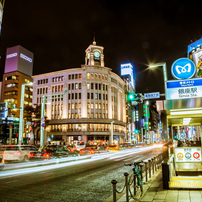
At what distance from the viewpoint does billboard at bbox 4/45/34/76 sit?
315 feet

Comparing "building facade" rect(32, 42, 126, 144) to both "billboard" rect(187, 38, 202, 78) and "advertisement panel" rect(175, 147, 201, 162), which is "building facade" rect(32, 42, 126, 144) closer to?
"billboard" rect(187, 38, 202, 78)

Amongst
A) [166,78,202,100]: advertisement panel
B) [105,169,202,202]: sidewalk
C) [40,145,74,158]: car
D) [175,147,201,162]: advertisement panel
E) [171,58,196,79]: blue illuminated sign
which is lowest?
→ [40,145,74,158]: car

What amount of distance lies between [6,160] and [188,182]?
1703 centimetres

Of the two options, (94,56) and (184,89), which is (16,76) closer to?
(94,56)

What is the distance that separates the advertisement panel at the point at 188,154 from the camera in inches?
421

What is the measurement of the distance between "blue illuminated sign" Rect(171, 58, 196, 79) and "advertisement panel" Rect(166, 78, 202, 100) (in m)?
0.52

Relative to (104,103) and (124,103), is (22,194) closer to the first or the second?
(104,103)

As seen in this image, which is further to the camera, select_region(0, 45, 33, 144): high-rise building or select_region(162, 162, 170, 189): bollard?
select_region(0, 45, 33, 144): high-rise building

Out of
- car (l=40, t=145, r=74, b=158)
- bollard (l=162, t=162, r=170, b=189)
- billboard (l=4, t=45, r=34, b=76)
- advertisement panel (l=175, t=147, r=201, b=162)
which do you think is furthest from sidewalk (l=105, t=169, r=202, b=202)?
billboard (l=4, t=45, r=34, b=76)

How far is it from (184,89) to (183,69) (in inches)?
45.0

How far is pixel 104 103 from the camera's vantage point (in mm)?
74688

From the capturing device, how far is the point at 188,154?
10883 millimetres

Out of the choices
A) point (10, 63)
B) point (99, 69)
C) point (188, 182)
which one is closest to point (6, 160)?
point (188, 182)

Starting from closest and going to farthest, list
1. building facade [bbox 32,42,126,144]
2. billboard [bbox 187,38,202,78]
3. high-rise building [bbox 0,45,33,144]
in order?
1. billboard [bbox 187,38,202,78]
2. building facade [bbox 32,42,126,144]
3. high-rise building [bbox 0,45,33,144]
